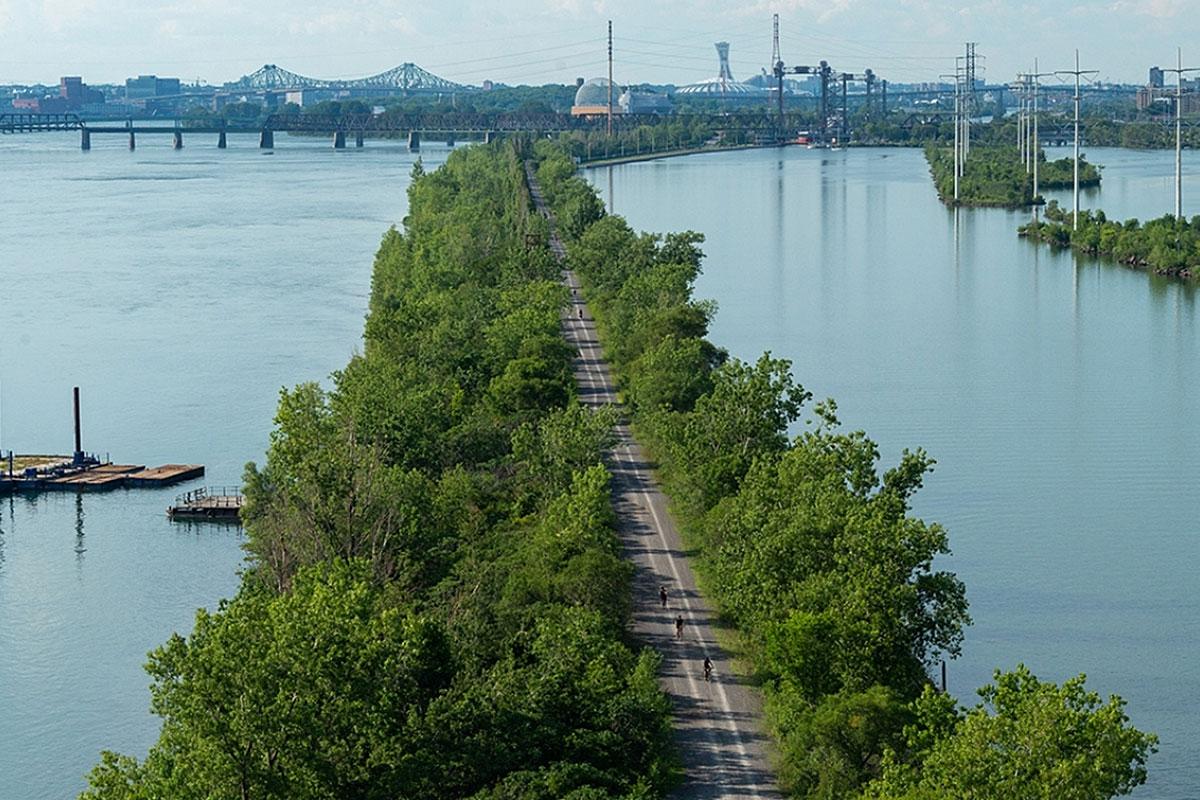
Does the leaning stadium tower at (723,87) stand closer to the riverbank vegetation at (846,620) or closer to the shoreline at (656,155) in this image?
the shoreline at (656,155)

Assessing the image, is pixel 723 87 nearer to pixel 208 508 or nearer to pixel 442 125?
pixel 442 125

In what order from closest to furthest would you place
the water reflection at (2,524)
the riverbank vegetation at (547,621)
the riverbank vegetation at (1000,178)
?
the riverbank vegetation at (547,621) < the water reflection at (2,524) < the riverbank vegetation at (1000,178)

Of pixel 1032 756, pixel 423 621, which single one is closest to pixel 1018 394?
pixel 423 621

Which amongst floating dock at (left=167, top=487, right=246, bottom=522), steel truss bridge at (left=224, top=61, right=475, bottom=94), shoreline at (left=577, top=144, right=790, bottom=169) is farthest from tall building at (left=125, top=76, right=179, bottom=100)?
floating dock at (left=167, top=487, right=246, bottom=522)

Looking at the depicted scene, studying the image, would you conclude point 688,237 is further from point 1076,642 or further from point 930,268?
point 1076,642

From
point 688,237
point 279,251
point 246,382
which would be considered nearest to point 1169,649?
point 246,382

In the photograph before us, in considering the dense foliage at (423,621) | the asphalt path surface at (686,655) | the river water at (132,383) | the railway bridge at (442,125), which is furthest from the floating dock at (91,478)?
the railway bridge at (442,125)
